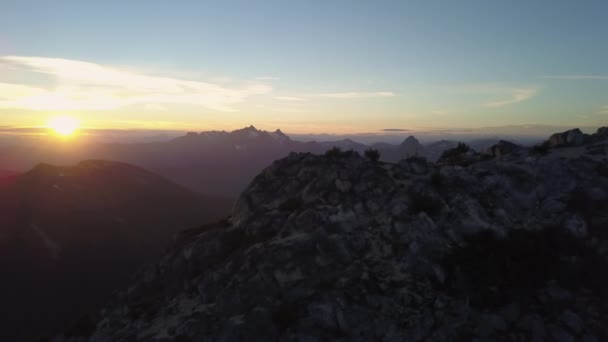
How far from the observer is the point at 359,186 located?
30.6 m

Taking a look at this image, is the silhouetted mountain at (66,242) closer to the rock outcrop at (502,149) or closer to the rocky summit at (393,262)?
the rocky summit at (393,262)

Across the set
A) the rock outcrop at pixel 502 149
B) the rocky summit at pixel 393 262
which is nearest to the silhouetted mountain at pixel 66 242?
the rocky summit at pixel 393 262

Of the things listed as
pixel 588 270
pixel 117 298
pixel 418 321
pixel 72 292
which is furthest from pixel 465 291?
pixel 72 292

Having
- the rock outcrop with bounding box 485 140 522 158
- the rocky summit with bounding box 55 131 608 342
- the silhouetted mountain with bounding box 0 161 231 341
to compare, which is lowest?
the silhouetted mountain with bounding box 0 161 231 341

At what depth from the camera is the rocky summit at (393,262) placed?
67.1 ft

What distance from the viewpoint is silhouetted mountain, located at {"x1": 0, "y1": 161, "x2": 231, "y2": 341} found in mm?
103625

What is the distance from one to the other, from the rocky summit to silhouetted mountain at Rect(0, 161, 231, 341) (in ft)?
217

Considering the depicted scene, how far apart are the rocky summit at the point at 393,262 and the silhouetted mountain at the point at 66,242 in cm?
6627

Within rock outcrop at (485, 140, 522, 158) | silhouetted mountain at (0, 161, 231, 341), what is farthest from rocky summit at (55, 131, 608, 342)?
silhouetted mountain at (0, 161, 231, 341)

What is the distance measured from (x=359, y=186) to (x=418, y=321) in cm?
1216

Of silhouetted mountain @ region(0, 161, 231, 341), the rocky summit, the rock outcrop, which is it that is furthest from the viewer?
silhouetted mountain @ region(0, 161, 231, 341)

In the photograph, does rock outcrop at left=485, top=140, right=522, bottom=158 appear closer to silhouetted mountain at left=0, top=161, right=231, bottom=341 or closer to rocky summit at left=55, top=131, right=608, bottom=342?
rocky summit at left=55, top=131, right=608, bottom=342

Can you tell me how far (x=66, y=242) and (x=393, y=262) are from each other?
455 feet

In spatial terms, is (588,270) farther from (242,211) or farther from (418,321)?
(242,211)
